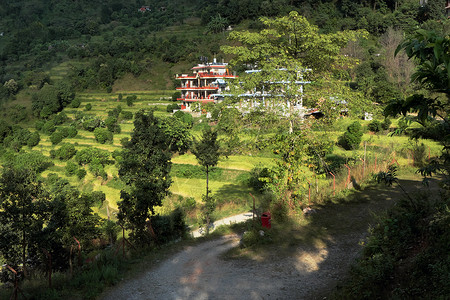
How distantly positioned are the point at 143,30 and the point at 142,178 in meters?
114

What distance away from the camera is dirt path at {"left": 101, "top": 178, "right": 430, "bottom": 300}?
27.1 feet

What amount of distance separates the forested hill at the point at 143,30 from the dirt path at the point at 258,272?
164 ft

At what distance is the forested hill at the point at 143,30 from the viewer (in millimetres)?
72500

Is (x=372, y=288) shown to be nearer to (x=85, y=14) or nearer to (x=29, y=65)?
(x=29, y=65)

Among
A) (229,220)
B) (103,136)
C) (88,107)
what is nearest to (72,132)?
(103,136)

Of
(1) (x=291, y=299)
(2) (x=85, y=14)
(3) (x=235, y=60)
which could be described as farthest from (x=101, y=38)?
(1) (x=291, y=299)

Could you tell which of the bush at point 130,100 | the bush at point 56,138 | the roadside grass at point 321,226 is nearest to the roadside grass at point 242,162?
the roadside grass at point 321,226

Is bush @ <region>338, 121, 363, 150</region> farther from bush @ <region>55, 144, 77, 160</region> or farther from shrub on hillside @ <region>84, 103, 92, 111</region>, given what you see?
shrub on hillside @ <region>84, 103, 92, 111</region>

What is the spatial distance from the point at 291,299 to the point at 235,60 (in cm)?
952

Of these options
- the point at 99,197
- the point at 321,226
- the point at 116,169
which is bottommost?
the point at 99,197

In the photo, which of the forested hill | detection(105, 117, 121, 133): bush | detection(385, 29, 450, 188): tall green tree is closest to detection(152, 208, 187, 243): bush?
detection(385, 29, 450, 188): tall green tree

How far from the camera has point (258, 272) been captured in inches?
362

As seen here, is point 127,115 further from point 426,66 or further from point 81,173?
point 426,66

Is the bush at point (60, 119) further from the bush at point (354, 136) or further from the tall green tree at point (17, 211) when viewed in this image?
the tall green tree at point (17, 211)
